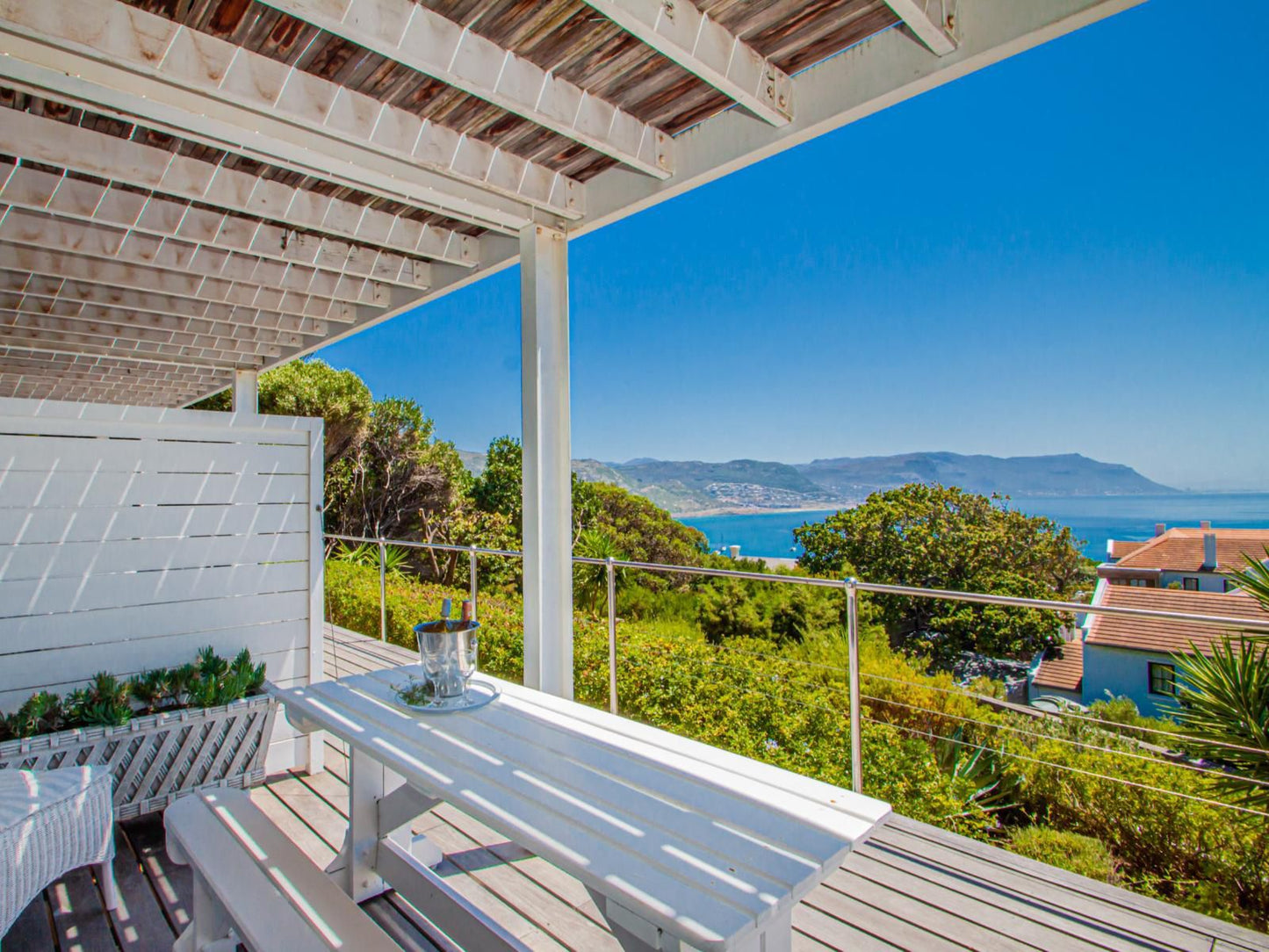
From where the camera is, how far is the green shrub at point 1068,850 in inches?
110

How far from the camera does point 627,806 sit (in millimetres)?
1110

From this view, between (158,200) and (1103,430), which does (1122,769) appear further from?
(1103,430)

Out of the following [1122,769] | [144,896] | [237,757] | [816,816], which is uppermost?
[816,816]

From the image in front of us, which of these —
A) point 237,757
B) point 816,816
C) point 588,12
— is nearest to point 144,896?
point 237,757

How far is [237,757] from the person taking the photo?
92.3 inches

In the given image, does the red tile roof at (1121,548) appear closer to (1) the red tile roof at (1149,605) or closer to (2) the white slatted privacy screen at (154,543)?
(1) the red tile roof at (1149,605)

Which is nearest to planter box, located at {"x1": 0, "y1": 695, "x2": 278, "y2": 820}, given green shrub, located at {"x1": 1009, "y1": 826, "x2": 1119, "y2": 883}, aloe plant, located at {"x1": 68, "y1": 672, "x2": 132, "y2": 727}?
aloe plant, located at {"x1": 68, "y1": 672, "x2": 132, "y2": 727}

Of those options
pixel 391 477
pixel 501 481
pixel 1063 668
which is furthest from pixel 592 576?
pixel 1063 668

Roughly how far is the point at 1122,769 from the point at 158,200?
5203mm

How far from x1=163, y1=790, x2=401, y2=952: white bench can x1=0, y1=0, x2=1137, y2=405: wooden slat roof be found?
1.75 meters

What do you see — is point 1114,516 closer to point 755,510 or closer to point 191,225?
point 755,510

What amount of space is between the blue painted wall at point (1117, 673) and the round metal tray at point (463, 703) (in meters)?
17.1

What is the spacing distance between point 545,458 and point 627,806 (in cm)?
171

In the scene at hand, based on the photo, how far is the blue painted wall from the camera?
15281 mm
